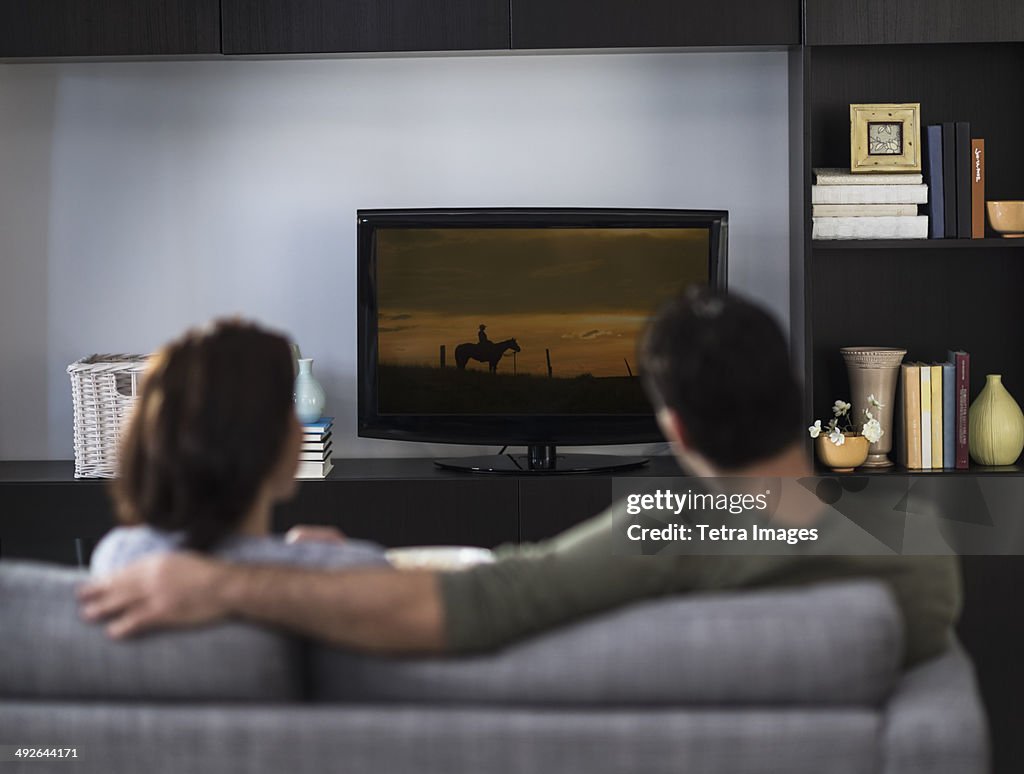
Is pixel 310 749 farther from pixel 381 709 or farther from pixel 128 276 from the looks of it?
pixel 128 276

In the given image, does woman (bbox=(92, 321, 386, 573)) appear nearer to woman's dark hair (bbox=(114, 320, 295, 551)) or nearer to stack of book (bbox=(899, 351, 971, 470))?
woman's dark hair (bbox=(114, 320, 295, 551))

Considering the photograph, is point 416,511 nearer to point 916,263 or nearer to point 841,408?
point 841,408

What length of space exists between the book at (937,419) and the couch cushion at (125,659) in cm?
240

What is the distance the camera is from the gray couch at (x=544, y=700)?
121 cm

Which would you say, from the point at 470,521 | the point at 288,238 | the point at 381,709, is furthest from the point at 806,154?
the point at 381,709

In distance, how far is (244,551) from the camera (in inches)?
53.0

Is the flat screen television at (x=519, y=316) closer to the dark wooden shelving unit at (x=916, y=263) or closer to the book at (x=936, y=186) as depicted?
the dark wooden shelving unit at (x=916, y=263)

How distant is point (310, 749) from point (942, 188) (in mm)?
2572

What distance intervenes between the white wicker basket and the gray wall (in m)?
0.39

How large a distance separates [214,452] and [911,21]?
2504 mm

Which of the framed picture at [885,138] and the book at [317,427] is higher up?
the framed picture at [885,138]

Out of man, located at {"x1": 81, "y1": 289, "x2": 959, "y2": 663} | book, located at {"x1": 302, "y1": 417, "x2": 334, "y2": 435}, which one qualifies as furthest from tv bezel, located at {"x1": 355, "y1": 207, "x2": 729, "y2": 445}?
man, located at {"x1": 81, "y1": 289, "x2": 959, "y2": 663}

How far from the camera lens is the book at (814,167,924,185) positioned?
320 cm

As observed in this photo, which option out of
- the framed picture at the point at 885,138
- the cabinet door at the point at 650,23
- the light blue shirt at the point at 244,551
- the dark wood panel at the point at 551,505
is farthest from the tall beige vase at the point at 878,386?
the light blue shirt at the point at 244,551
